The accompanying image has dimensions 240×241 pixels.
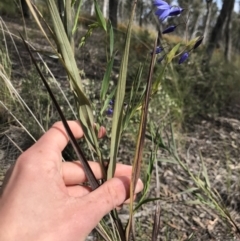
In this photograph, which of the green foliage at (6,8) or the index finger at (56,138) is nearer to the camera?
the index finger at (56,138)

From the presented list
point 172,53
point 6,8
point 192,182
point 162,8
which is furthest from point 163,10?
point 6,8

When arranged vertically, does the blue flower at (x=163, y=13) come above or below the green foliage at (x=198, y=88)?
above

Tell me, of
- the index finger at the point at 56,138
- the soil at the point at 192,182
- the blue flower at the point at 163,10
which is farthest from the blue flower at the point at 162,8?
the soil at the point at 192,182

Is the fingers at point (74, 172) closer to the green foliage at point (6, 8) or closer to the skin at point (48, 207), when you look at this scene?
the skin at point (48, 207)

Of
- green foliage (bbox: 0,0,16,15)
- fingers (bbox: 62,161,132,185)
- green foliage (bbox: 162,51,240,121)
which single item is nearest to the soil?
green foliage (bbox: 162,51,240,121)

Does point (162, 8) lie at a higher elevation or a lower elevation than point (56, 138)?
higher

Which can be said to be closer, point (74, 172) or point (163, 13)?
point (163, 13)

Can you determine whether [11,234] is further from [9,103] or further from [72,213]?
[9,103]

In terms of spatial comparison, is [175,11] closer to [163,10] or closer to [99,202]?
[163,10]

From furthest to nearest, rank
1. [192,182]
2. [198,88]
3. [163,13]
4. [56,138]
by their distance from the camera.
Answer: [198,88], [192,182], [56,138], [163,13]
